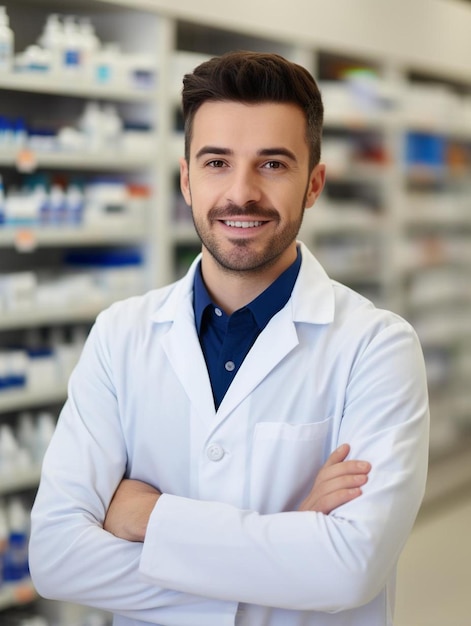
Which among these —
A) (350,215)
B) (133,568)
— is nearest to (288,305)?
(133,568)

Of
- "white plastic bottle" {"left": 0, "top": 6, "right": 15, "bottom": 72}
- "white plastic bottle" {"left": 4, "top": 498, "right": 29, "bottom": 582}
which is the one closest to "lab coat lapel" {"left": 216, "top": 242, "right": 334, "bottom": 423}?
"white plastic bottle" {"left": 0, "top": 6, "right": 15, "bottom": 72}

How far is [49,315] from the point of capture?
361cm

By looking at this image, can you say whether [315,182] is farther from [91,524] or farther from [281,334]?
[91,524]

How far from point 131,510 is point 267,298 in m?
0.53

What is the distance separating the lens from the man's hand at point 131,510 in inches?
72.5

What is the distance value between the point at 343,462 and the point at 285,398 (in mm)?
188

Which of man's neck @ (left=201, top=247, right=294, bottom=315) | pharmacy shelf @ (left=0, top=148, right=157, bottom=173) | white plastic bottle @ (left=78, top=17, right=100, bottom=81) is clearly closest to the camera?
man's neck @ (left=201, top=247, right=294, bottom=315)

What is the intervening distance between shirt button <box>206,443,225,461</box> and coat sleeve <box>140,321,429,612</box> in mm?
108

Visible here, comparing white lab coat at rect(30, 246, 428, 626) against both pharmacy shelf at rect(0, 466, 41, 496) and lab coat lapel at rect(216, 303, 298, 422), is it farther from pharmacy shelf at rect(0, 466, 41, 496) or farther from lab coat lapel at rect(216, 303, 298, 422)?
pharmacy shelf at rect(0, 466, 41, 496)

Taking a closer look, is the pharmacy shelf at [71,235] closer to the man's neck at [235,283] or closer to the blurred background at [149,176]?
the blurred background at [149,176]

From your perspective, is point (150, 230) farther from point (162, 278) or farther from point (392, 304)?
point (392, 304)

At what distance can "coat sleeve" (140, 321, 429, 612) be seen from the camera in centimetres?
169

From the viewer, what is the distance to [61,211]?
3654mm

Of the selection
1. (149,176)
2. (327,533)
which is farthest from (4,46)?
(327,533)
